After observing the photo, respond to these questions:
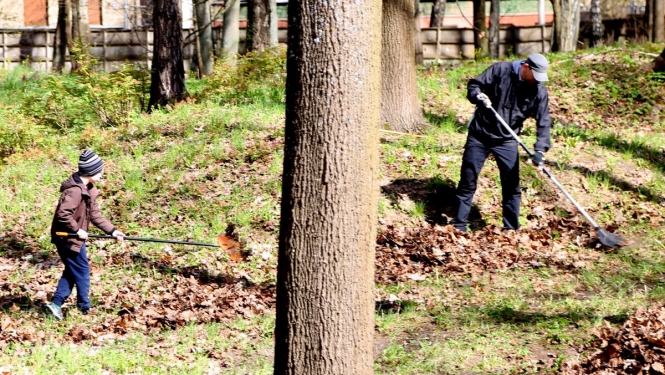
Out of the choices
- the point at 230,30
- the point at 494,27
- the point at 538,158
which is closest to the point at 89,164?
the point at 538,158

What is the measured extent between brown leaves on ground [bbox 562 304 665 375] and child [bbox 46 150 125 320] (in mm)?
4556

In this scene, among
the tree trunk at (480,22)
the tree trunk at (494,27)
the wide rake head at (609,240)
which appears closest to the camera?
the wide rake head at (609,240)

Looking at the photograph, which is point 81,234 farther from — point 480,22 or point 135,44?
point 135,44

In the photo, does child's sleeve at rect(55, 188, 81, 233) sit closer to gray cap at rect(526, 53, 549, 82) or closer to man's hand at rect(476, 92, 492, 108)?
man's hand at rect(476, 92, 492, 108)

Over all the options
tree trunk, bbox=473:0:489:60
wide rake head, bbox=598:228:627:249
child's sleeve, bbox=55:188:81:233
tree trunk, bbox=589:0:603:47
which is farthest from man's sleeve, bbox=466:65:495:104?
tree trunk, bbox=589:0:603:47

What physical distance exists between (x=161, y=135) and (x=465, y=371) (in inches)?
309

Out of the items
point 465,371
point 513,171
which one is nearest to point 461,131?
point 513,171

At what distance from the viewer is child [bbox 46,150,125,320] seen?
296 inches

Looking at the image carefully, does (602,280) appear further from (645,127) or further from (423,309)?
(645,127)

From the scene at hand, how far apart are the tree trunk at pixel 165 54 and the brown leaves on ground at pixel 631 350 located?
32.6ft

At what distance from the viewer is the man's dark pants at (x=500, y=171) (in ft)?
30.9

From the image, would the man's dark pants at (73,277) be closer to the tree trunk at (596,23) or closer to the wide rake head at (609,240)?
the wide rake head at (609,240)

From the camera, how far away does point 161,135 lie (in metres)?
12.6

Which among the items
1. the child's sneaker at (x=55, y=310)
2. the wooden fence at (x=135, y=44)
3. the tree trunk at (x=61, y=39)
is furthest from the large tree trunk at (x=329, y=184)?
the wooden fence at (x=135, y=44)
